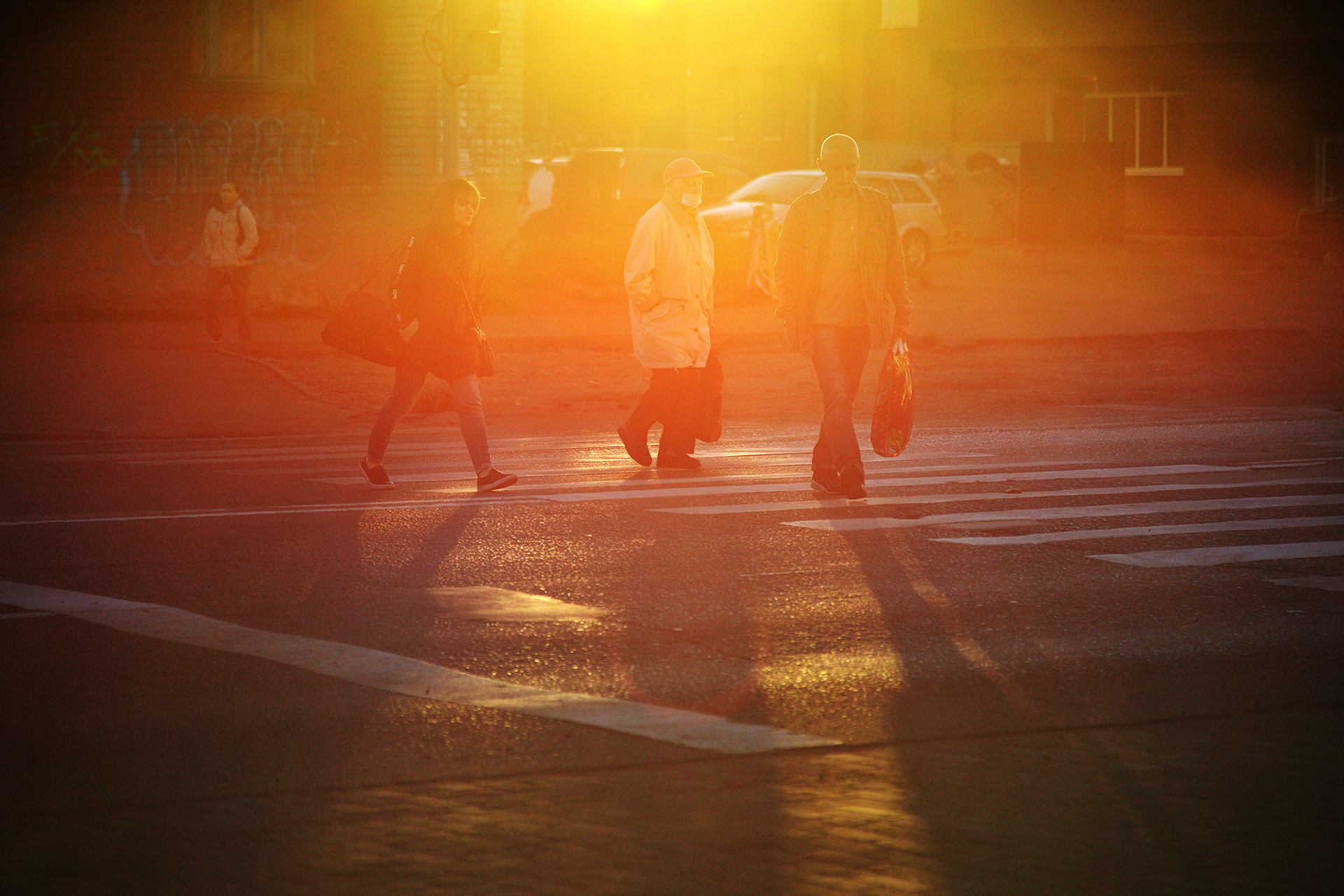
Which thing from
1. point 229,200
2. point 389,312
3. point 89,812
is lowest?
point 89,812

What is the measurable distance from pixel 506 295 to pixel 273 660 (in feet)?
53.8

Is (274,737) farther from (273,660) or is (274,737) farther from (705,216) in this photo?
(705,216)

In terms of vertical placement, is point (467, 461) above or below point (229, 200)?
below

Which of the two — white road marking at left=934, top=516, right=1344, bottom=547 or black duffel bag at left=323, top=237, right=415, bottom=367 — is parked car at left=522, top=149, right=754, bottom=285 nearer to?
black duffel bag at left=323, top=237, right=415, bottom=367

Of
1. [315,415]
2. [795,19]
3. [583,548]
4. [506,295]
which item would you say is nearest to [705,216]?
[506,295]

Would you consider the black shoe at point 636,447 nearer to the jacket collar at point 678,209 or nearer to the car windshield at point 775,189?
the jacket collar at point 678,209

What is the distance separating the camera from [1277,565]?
7340mm

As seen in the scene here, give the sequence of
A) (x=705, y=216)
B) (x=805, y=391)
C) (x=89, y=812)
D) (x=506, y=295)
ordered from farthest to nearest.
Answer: (x=705, y=216), (x=506, y=295), (x=805, y=391), (x=89, y=812)

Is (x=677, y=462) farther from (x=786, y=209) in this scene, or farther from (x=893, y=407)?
(x=786, y=209)

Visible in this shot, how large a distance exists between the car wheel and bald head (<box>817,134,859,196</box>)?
18208 millimetres

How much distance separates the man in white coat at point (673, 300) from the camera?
10.1 metres

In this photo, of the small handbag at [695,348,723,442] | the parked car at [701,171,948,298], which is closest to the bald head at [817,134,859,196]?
the small handbag at [695,348,723,442]

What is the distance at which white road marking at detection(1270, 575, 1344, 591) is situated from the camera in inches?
272

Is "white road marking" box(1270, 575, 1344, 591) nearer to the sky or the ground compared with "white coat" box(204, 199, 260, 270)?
nearer to the ground
